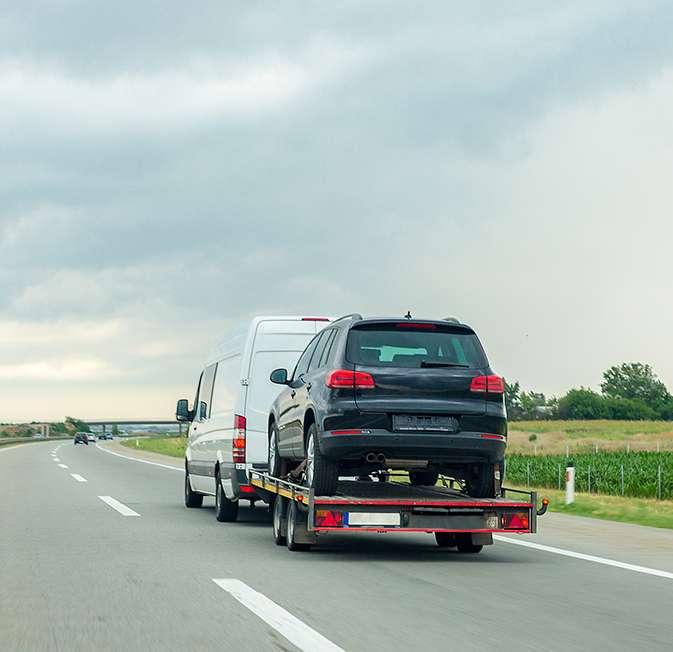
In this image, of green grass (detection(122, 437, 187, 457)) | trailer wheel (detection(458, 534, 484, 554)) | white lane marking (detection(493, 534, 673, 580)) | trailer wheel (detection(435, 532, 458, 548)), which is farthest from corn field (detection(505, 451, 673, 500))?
green grass (detection(122, 437, 187, 457))

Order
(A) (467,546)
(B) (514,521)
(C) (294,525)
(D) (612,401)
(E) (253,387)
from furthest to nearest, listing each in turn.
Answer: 1. (D) (612,401)
2. (E) (253,387)
3. (A) (467,546)
4. (C) (294,525)
5. (B) (514,521)

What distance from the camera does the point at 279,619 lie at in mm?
7434

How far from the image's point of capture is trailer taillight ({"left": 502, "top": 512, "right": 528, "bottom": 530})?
11.1 m

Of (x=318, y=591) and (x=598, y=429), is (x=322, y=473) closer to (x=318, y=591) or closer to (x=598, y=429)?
(x=318, y=591)

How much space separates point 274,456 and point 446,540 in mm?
2413

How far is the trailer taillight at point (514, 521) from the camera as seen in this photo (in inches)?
439

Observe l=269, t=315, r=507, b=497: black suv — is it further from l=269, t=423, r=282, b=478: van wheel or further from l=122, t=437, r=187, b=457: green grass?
l=122, t=437, r=187, b=457: green grass

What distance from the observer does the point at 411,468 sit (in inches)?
461

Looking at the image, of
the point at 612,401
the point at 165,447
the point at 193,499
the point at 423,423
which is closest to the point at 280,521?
the point at 423,423

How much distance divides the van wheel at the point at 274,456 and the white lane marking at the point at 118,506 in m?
4.02

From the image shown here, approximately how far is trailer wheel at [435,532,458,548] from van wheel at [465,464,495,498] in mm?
914

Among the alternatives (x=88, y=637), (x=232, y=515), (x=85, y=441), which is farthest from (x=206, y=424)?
(x=85, y=441)

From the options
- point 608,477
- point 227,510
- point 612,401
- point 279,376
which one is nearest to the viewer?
point 279,376

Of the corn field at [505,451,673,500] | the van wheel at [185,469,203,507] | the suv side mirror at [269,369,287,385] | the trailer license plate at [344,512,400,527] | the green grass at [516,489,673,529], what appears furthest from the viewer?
the corn field at [505,451,673,500]
